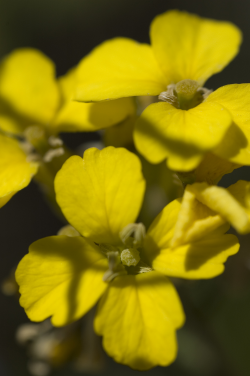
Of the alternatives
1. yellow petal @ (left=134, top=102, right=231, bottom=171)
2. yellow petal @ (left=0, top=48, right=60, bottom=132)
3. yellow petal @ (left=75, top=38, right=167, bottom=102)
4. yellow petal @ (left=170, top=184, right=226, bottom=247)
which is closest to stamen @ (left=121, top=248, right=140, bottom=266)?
yellow petal @ (left=170, top=184, right=226, bottom=247)

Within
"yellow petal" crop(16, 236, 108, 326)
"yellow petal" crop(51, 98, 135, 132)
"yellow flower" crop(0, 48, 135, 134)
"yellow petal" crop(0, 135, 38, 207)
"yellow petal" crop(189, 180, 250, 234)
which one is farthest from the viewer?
"yellow flower" crop(0, 48, 135, 134)

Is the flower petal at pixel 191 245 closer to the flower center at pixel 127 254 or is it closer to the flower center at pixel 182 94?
the flower center at pixel 127 254

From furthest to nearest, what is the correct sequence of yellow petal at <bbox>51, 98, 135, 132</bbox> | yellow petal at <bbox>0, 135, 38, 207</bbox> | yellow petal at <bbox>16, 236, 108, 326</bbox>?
yellow petal at <bbox>51, 98, 135, 132</bbox>
yellow petal at <bbox>0, 135, 38, 207</bbox>
yellow petal at <bbox>16, 236, 108, 326</bbox>

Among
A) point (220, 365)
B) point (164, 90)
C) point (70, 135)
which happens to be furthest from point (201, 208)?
point (70, 135)

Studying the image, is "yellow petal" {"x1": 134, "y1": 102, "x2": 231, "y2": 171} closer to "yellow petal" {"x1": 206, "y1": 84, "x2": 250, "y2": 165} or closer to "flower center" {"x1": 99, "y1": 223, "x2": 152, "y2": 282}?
"yellow petal" {"x1": 206, "y1": 84, "x2": 250, "y2": 165}

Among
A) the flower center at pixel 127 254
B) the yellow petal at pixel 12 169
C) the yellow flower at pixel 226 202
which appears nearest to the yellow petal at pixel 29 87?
the yellow petal at pixel 12 169

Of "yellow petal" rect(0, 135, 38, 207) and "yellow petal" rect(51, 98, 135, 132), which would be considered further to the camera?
"yellow petal" rect(51, 98, 135, 132)
